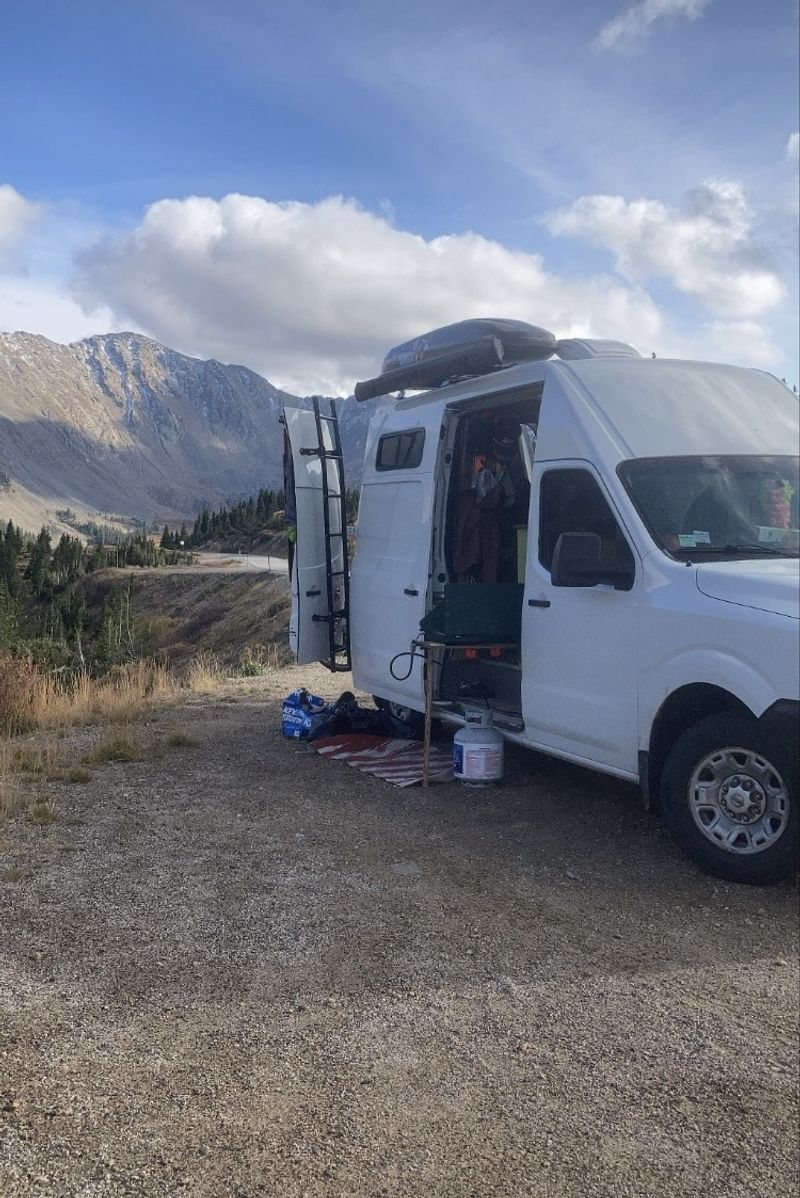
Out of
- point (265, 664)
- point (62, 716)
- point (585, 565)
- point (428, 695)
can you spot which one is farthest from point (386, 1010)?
point (265, 664)

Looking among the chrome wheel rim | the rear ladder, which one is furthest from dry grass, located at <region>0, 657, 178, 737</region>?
the chrome wheel rim

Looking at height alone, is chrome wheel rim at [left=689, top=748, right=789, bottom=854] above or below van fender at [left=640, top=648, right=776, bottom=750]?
below

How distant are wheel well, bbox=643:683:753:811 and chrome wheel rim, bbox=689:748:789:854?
0.88 feet

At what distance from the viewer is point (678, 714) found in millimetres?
5219

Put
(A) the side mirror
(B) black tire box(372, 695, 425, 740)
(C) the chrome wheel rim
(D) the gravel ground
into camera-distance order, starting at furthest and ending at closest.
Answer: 1. (B) black tire box(372, 695, 425, 740)
2. (A) the side mirror
3. (C) the chrome wheel rim
4. (D) the gravel ground

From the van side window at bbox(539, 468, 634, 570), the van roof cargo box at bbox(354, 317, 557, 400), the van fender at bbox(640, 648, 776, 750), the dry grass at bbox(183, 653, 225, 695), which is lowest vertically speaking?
the dry grass at bbox(183, 653, 225, 695)

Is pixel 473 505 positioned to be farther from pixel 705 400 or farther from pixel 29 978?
pixel 29 978

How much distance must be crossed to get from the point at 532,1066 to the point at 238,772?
4394 millimetres

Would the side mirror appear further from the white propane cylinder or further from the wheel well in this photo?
the white propane cylinder

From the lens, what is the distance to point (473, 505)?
25.0 ft

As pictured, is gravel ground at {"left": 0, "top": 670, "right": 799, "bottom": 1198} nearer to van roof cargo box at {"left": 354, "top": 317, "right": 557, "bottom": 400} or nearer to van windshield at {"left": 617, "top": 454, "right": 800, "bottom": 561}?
van windshield at {"left": 617, "top": 454, "right": 800, "bottom": 561}

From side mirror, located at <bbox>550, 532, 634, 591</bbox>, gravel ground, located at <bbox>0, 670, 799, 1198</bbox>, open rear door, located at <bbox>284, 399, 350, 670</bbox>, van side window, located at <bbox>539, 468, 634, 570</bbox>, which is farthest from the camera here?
open rear door, located at <bbox>284, 399, 350, 670</bbox>

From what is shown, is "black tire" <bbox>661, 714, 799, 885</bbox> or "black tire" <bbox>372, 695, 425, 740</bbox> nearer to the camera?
"black tire" <bbox>661, 714, 799, 885</bbox>

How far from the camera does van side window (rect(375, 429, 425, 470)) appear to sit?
7.74 meters
